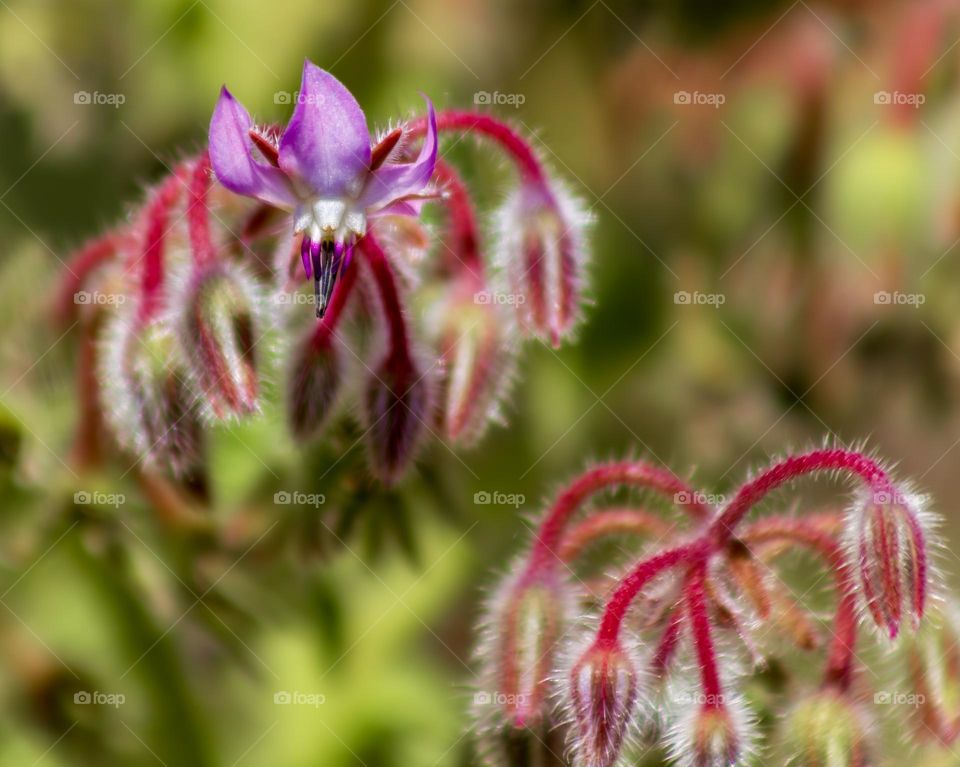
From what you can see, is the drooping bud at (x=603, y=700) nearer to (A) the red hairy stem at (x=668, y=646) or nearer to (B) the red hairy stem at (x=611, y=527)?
(A) the red hairy stem at (x=668, y=646)

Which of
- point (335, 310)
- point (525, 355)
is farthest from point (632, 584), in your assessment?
point (525, 355)

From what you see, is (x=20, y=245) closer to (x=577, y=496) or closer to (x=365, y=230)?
(x=365, y=230)

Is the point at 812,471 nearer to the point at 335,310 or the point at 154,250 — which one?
the point at 335,310

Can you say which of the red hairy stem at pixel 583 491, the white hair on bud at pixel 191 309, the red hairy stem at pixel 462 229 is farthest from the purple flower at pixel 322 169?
the red hairy stem at pixel 583 491

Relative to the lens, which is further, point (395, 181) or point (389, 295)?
point (389, 295)

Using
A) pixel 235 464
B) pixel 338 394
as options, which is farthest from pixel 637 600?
pixel 235 464

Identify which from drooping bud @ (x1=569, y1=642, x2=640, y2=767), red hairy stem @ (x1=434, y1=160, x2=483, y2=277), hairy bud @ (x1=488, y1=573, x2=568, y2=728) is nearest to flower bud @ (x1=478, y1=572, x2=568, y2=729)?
hairy bud @ (x1=488, y1=573, x2=568, y2=728)
